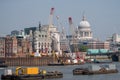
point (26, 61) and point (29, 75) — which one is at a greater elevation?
point (26, 61)

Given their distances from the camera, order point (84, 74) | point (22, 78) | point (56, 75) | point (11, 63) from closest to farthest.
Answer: point (22, 78) → point (56, 75) → point (84, 74) → point (11, 63)

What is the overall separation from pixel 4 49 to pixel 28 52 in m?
10.5

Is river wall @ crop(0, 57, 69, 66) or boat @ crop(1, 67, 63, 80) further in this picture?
river wall @ crop(0, 57, 69, 66)

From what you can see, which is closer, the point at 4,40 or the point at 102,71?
the point at 102,71

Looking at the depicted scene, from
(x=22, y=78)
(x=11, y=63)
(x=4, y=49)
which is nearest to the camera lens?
(x=22, y=78)

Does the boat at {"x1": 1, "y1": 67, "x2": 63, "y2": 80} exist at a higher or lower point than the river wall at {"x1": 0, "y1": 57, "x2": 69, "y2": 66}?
lower

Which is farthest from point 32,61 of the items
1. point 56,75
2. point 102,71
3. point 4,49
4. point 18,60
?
point 56,75

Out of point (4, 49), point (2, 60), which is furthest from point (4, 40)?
point (2, 60)

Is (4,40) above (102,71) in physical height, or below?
above

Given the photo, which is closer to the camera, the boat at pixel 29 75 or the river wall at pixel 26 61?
the boat at pixel 29 75

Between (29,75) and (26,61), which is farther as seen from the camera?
(26,61)

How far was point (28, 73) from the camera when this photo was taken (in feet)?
254

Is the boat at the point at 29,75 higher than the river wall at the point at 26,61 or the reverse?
the reverse

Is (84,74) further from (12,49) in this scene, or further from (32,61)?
(12,49)
